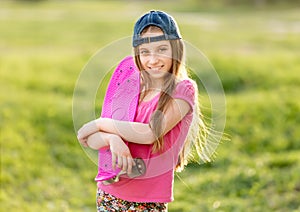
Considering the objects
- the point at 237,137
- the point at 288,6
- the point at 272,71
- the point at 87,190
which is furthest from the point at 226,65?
the point at 288,6

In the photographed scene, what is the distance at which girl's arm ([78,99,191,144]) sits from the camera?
2773mm

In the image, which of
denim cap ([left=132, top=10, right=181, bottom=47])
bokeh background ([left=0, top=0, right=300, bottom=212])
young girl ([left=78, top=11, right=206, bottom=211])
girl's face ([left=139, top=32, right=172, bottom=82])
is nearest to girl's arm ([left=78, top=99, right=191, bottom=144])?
young girl ([left=78, top=11, right=206, bottom=211])

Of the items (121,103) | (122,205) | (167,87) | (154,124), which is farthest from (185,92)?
(122,205)

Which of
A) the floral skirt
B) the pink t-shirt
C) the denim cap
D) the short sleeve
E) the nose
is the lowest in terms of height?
the floral skirt

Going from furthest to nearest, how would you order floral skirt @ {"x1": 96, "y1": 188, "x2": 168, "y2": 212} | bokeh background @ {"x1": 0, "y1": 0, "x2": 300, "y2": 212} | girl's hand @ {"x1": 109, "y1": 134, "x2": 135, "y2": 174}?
1. bokeh background @ {"x1": 0, "y1": 0, "x2": 300, "y2": 212}
2. floral skirt @ {"x1": 96, "y1": 188, "x2": 168, "y2": 212}
3. girl's hand @ {"x1": 109, "y1": 134, "x2": 135, "y2": 174}

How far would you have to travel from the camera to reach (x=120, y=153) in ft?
9.02

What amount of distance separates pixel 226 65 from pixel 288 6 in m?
21.2

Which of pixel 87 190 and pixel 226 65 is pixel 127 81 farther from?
pixel 226 65

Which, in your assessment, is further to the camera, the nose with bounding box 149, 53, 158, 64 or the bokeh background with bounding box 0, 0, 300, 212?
the bokeh background with bounding box 0, 0, 300, 212

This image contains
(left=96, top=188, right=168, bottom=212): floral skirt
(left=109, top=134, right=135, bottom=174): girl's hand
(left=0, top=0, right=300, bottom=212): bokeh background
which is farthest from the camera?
(left=0, top=0, right=300, bottom=212): bokeh background

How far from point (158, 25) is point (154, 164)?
0.62m

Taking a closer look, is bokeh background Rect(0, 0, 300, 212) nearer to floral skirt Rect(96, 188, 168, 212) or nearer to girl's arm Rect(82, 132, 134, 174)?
floral skirt Rect(96, 188, 168, 212)

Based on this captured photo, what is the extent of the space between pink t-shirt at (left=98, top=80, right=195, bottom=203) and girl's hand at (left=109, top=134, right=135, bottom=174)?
0.30ft

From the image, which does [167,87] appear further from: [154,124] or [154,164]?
Result: [154,164]
